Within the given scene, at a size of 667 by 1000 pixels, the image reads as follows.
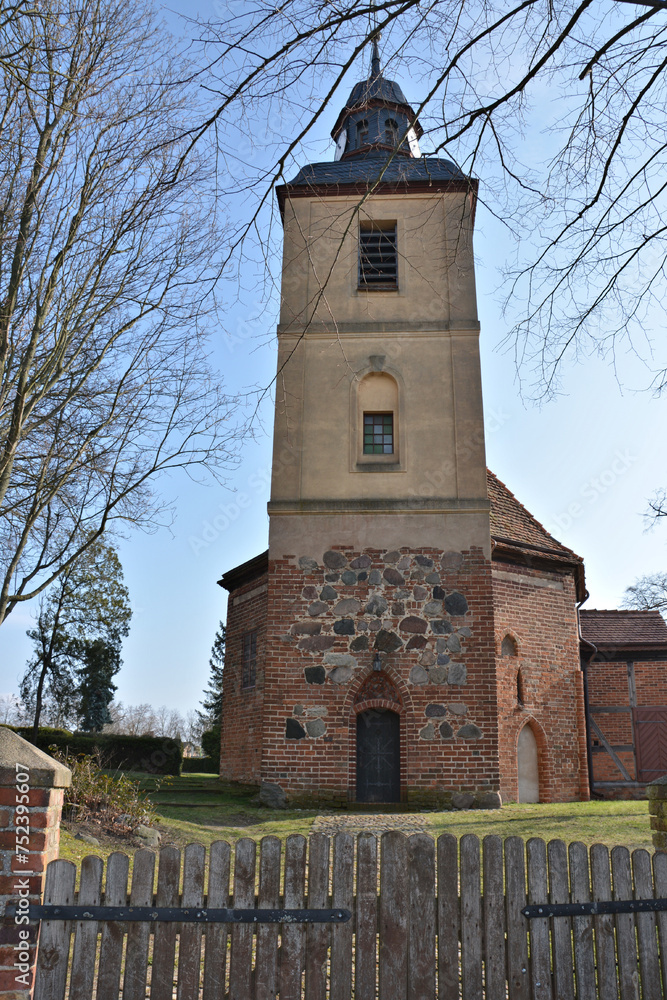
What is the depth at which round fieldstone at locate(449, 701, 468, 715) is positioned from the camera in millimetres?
13023

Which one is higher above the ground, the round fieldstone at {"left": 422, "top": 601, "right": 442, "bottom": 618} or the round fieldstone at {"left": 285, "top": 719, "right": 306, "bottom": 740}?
the round fieldstone at {"left": 422, "top": 601, "right": 442, "bottom": 618}

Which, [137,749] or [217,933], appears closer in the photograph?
[217,933]

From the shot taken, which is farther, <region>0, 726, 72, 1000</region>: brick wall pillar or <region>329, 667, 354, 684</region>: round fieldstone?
<region>329, 667, 354, 684</region>: round fieldstone

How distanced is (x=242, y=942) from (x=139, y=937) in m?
0.49

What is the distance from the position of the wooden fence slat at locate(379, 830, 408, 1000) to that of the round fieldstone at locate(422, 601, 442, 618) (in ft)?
31.7

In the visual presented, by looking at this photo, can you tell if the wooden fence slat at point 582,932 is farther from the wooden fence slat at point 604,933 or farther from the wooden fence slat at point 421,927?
the wooden fence slat at point 421,927

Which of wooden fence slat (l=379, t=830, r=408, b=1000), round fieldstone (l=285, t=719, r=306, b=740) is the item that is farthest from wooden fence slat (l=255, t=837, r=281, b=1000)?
round fieldstone (l=285, t=719, r=306, b=740)

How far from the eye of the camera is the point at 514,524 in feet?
53.7

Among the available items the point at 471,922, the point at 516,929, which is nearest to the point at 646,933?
the point at 516,929

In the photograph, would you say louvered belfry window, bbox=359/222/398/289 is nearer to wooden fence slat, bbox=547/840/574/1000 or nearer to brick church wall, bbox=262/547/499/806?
brick church wall, bbox=262/547/499/806

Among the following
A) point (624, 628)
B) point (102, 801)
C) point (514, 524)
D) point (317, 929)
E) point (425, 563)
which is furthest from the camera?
point (624, 628)

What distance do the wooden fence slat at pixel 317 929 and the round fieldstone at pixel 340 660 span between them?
9.51 meters

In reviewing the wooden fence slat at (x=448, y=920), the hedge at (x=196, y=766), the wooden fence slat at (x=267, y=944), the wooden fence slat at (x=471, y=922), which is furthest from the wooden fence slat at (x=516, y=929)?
the hedge at (x=196, y=766)

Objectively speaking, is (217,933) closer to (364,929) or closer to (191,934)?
(191,934)
